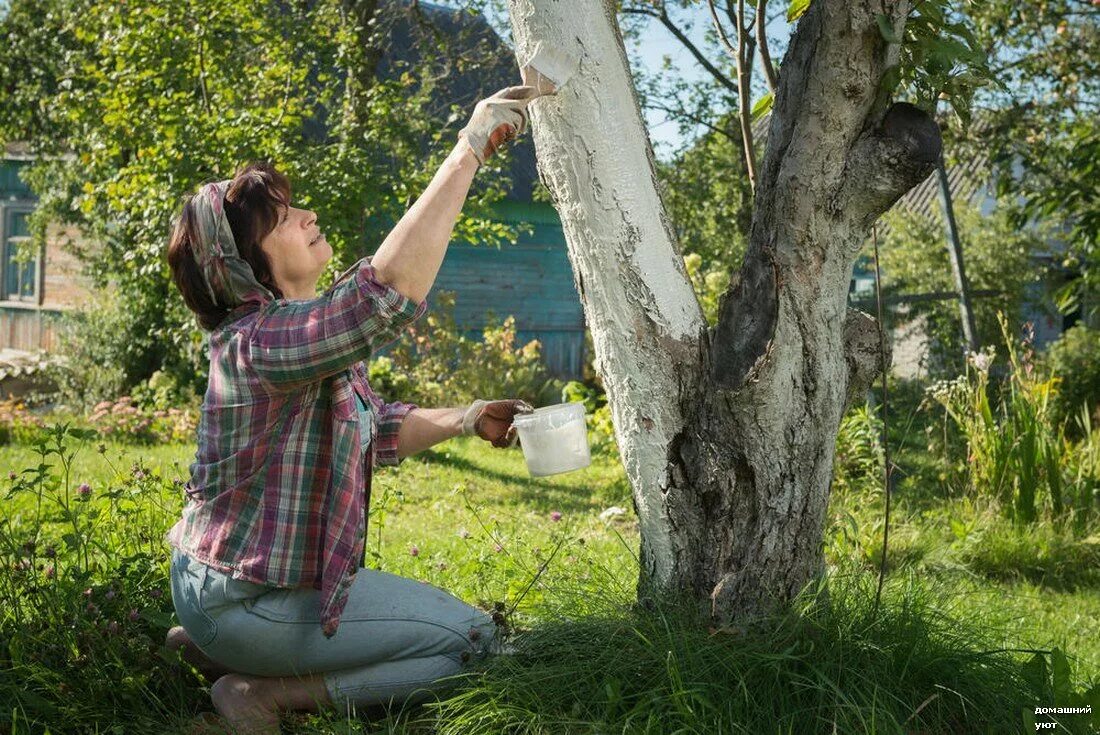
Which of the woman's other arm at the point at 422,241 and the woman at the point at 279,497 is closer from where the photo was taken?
the woman's other arm at the point at 422,241

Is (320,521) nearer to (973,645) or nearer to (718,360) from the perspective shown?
(718,360)

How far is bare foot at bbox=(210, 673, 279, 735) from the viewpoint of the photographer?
8.36ft

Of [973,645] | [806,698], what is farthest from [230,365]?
[973,645]

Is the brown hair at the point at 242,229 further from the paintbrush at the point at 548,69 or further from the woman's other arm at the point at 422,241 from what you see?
the paintbrush at the point at 548,69

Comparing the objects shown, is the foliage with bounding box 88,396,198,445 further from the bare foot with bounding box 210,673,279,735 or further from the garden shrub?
the bare foot with bounding box 210,673,279,735

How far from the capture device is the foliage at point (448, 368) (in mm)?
10367

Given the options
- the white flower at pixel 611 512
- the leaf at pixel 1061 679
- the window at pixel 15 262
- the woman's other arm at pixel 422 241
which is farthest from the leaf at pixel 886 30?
the window at pixel 15 262

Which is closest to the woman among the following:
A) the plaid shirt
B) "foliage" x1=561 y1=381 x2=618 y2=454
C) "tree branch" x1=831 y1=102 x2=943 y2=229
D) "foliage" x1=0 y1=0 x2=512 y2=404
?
the plaid shirt

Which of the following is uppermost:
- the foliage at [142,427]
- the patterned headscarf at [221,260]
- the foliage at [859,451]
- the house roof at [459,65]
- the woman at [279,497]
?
the house roof at [459,65]

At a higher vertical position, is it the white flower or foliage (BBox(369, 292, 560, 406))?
foliage (BBox(369, 292, 560, 406))

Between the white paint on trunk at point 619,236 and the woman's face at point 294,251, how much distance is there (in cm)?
62

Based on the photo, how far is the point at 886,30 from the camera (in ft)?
8.19

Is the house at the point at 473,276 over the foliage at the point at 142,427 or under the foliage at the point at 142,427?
over

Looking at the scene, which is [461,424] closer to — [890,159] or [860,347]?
[860,347]
